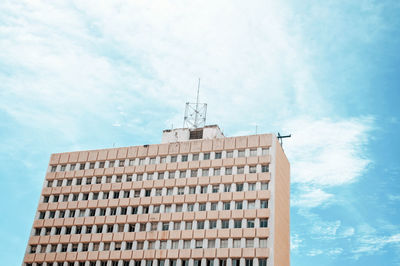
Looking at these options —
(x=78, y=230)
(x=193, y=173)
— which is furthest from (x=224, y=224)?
(x=78, y=230)

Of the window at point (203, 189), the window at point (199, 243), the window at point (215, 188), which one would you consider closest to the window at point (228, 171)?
the window at point (215, 188)

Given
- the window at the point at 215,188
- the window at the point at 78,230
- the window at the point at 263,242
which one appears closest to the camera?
the window at the point at 263,242

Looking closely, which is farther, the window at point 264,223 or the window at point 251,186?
the window at point 251,186

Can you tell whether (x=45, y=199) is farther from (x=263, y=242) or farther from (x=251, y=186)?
(x=263, y=242)

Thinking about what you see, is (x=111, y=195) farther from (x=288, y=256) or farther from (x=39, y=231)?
(x=288, y=256)

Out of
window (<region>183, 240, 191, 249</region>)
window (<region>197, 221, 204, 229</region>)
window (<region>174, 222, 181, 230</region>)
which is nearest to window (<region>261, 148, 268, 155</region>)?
window (<region>197, 221, 204, 229</region>)

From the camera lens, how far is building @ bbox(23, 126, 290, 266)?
251ft

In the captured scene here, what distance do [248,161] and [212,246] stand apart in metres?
14.4

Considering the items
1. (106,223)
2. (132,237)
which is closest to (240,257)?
(132,237)

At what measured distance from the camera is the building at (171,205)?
7662 cm

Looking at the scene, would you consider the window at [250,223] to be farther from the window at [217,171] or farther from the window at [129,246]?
the window at [129,246]

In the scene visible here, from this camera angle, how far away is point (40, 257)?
285 ft

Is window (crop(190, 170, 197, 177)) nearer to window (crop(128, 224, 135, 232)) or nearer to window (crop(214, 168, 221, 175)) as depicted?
window (crop(214, 168, 221, 175))

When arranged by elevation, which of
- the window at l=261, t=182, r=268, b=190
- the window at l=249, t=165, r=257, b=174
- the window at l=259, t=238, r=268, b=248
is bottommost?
the window at l=259, t=238, r=268, b=248
